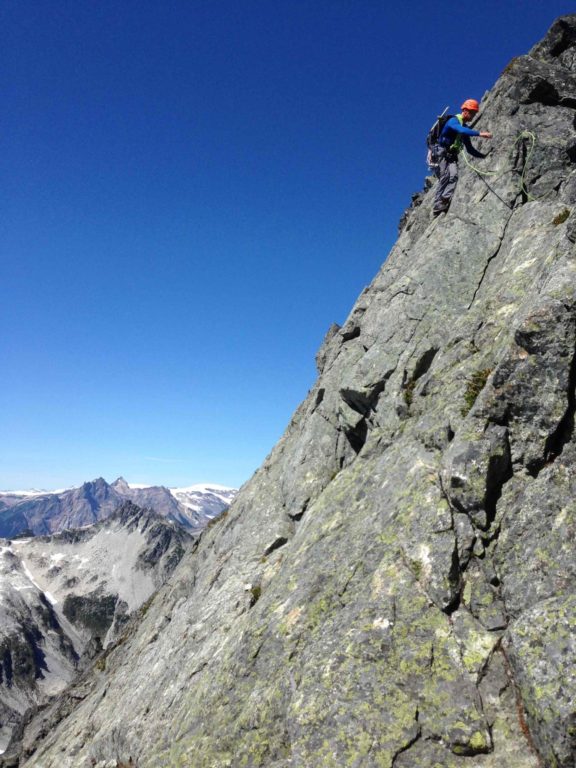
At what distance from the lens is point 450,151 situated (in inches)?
1021

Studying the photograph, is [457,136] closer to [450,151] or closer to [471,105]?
[450,151]

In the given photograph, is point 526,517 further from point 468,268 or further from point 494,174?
point 494,174

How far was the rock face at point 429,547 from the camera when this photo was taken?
10.5m

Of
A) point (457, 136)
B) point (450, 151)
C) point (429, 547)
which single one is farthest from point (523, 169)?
point (429, 547)

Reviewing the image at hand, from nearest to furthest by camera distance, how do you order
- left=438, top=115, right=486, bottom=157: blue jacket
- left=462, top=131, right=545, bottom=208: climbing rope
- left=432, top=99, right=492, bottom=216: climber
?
left=462, top=131, right=545, bottom=208: climbing rope
left=438, top=115, right=486, bottom=157: blue jacket
left=432, top=99, right=492, bottom=216: climber

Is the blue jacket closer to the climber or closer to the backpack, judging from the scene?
the climber

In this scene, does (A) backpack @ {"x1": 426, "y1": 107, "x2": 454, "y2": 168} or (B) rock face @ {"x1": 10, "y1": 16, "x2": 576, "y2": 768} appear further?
(A) backpack @ {"x1": 426, "y1": 107, "x2": 454, "y2": 168}

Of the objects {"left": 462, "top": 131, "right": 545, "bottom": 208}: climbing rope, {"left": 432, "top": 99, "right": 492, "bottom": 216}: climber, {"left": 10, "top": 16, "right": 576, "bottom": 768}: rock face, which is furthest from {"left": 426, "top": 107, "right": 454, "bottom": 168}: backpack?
{"left": 462, "top": 131, "right": 545, "bottom": 208}: climbing rope

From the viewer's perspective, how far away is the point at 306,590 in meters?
15.3

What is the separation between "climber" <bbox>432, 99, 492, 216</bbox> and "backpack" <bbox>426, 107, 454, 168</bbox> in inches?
10.8

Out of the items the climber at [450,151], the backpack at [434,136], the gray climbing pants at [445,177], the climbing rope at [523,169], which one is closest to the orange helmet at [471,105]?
the climber at [450,151]

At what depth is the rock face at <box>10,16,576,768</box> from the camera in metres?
10.5

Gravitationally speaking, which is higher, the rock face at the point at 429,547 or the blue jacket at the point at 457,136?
the blue jacket at the point at 457,136

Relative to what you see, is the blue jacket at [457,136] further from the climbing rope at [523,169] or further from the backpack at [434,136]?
the climbing rope at [523,169]
